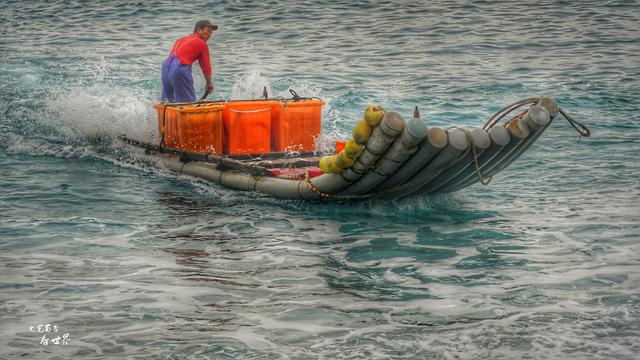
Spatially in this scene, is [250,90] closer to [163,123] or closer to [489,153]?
[163,123]

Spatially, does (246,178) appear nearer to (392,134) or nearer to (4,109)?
(392,134)

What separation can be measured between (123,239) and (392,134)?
298 centimetres

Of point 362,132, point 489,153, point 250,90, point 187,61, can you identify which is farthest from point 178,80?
point 489,153

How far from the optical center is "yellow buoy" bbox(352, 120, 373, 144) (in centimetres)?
951

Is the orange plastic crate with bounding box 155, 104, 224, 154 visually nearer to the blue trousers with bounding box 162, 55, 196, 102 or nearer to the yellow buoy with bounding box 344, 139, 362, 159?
the blue trousers with bounding box 162, 55, 196, 102

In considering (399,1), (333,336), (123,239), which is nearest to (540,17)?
(399,1)

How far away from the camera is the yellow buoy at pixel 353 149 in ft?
32.0

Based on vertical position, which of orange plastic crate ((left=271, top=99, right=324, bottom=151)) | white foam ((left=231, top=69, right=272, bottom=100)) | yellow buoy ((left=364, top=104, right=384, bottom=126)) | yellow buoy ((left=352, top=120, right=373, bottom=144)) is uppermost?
yellow buoy ((left=364, top=104, right=384, bottom=126))

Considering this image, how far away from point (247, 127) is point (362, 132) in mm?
3049

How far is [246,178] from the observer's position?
11.5m

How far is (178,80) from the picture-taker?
13.2m

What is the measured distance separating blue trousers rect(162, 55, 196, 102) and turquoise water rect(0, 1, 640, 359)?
3.19 ft

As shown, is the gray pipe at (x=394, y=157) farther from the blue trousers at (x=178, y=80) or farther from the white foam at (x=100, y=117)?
the white foam at (x=100, y=117)

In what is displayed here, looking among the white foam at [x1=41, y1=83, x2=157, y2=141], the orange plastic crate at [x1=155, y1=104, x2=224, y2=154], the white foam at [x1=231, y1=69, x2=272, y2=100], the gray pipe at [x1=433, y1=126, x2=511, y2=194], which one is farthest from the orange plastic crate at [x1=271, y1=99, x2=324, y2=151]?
the white foam at [x1=231, y1=69, x2=272, y2=100]
